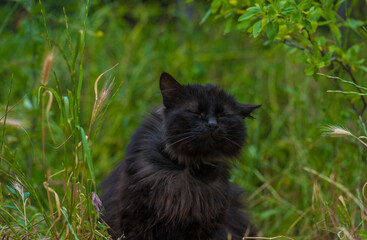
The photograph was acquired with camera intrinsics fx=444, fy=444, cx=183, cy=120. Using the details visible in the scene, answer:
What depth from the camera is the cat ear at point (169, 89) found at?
2.30 meters

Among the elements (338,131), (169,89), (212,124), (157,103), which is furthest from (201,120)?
(157,103)

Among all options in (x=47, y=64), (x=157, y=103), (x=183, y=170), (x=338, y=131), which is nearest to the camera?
(x=47, y=64)

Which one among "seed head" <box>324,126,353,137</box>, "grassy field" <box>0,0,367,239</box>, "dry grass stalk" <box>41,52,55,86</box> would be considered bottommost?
"grassy field" <box>0,0,367,239</box>

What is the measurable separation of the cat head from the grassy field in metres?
0.33

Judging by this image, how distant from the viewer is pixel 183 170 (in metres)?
2.32

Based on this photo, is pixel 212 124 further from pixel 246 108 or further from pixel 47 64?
pixel 47 64

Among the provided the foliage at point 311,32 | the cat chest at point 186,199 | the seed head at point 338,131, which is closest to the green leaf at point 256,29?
the foliage at point 311,32

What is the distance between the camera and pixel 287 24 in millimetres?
2346

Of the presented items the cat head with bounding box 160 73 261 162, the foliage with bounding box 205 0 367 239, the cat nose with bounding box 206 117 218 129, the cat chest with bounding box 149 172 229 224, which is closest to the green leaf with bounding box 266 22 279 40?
the foliage with bounding box 205 0 367 239

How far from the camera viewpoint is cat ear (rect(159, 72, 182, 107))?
2.30m

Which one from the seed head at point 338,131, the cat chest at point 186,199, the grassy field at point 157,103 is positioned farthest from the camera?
the grassy field at point 157,103

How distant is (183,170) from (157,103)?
1637 millimetres

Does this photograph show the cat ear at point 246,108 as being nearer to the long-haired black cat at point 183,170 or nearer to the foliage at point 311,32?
the long-haired black cat at point 183,170

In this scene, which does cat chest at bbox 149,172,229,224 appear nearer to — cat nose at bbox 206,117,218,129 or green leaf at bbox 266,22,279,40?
cat nose at bbox 206,117,218,129
